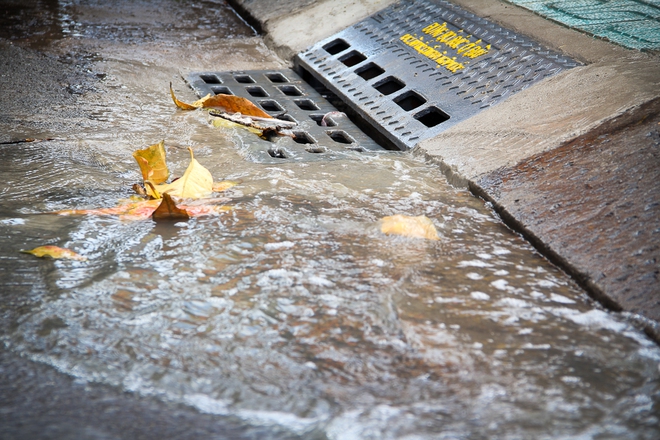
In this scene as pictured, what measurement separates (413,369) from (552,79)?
6.09 ft

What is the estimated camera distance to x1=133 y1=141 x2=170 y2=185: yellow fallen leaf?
229cm

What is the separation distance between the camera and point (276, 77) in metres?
3.84

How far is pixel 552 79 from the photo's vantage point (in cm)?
278

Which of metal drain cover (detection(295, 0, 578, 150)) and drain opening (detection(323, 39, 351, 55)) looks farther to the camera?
drain opening (detection(323, 39, 351, 55))

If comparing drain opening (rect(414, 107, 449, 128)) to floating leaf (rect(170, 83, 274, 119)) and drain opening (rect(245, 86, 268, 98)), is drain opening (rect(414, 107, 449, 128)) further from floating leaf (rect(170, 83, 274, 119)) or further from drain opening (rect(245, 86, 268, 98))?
drain opening (rect(245, 86, 268, 98))

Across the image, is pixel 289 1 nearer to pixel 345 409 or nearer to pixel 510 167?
pixel 510 167

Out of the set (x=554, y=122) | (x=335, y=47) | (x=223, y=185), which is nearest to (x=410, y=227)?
(x=223, y=185)

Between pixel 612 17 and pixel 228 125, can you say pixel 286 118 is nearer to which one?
pixel 228 125

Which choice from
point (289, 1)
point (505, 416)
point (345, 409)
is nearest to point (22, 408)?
point (345, 409)

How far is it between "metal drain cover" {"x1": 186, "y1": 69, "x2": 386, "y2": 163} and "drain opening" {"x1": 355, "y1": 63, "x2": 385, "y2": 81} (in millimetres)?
260

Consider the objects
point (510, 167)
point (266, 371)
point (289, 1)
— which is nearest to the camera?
point (266, 371)

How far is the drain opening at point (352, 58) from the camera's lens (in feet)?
12.1

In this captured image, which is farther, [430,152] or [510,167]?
[430,152]

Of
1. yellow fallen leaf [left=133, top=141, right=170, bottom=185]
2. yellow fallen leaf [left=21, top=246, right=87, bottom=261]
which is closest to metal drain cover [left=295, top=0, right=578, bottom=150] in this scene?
yellow fallen leaf [left=133, top=141, right=170, bottom=185]
